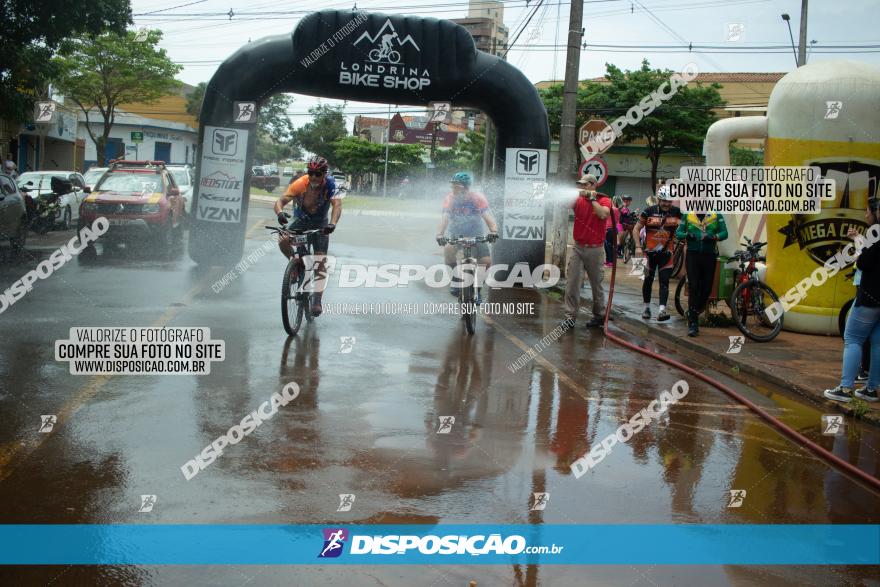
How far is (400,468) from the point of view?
5871 mm

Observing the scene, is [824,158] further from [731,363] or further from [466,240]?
[466,240]

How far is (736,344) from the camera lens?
11.6 m

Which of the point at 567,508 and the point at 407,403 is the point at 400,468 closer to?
the point at 567,508

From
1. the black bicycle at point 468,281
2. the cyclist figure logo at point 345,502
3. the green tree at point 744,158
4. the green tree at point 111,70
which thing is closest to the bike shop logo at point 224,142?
the black bicycle at point 468,281

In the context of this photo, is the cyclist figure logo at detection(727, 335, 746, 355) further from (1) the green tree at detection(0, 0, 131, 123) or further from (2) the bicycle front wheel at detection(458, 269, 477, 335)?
(1) the green tree at detection(0, 0, 131, 123)

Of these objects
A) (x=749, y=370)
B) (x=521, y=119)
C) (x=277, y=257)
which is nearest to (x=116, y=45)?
(x=277, y=257)

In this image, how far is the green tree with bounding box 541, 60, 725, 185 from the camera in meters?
42.0

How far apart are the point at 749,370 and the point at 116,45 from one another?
40.6 metres

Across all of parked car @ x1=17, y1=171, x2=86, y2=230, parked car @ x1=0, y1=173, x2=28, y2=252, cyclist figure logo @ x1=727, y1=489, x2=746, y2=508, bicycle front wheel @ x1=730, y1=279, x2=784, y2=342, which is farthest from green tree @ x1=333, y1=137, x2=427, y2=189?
cyclist figure logo @ x1=727, y1=489, x2=746, y2=508

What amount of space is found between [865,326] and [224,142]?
12.5 metres

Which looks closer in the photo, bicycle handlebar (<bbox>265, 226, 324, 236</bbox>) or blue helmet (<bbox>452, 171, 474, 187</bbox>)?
bicycle handlebar (<bbox>265, 226, 324, 236</bbox>)

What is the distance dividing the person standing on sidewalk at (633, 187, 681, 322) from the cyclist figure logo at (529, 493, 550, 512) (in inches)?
325

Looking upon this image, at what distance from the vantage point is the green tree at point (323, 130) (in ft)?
288

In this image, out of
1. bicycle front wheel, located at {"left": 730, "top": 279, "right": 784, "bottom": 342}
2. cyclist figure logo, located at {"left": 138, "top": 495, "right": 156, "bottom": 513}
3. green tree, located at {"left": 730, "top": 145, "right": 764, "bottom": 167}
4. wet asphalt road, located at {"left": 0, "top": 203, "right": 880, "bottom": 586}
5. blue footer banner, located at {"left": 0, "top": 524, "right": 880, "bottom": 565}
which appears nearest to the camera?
blue footer banner, located at {"left": 0, "top": 524, "right": 880, "bottom": 565}
